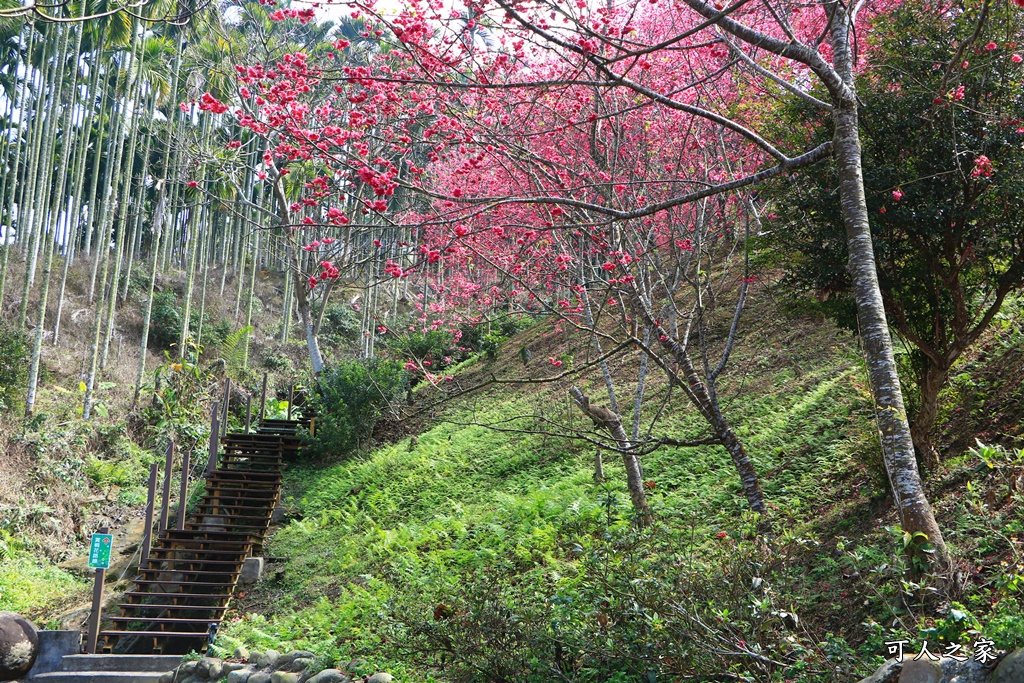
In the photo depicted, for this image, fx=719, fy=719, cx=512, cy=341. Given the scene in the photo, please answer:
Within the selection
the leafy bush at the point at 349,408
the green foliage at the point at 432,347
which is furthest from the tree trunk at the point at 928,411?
the green foliage at the point at 432,347

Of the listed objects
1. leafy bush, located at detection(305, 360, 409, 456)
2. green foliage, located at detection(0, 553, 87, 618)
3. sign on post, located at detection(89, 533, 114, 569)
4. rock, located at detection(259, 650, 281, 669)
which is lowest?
green foliage, located at detection(0, 553, 87, 618)

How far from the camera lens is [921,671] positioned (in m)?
2.94

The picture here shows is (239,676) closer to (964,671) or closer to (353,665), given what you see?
(353,665)

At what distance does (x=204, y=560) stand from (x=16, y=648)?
2171mm

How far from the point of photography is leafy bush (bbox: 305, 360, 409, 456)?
13883 millimetres

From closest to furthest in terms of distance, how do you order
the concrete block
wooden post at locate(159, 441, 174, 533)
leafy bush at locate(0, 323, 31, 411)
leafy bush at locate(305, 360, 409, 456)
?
the concrete block
wooden post at locate(159, 441, 174, 533)
leafy bush at locate(305, 360, 409, 456)
leafy bush at locate(0, 323, 31, 411)

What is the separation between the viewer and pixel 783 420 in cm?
830

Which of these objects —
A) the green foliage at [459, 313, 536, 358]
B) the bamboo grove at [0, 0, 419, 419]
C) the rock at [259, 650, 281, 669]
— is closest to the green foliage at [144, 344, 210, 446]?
the bamboo grove at [0, 0, 419, 419]

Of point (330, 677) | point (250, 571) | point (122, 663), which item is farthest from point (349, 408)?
point (330, 677)

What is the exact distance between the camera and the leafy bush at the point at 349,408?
547 inches

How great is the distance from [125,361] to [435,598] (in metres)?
20.8

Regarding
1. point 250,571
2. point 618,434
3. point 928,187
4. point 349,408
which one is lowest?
point 250,571

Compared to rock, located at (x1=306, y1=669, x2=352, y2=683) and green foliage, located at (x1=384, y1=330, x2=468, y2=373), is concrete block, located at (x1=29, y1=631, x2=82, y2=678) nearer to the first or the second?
rock, located at (x1=306, y1=669, x2=352, y2=683)

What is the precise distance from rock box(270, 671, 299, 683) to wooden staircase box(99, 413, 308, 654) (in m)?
2.06
